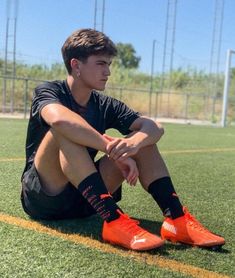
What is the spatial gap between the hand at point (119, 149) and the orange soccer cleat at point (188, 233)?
0.44m

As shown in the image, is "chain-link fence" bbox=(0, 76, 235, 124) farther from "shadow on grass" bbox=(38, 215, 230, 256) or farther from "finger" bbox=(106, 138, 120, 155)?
"finger" bbox=(106, 138, 120, 155)

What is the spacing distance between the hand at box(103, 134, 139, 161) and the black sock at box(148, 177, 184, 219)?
0.86 ft

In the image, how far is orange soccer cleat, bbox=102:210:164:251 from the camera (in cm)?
248

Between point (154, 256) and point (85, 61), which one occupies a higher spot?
point (85, 61)

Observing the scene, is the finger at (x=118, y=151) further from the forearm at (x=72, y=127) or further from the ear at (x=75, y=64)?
the ear at (x=75, y=64)

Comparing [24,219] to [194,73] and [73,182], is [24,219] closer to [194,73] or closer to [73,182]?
[73,182]

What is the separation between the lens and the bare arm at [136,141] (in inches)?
105

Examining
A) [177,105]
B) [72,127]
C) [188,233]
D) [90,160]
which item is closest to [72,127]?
[72,127]

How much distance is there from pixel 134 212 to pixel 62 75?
932 inches

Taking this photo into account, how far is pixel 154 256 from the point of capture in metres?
2.45

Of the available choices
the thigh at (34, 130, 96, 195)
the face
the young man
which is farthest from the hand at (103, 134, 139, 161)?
the face

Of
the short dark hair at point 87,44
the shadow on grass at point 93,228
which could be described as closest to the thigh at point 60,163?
the shadow on grass at point 93,228

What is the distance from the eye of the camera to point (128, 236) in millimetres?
2518

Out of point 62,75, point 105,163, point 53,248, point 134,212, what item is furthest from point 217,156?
point 62,75
